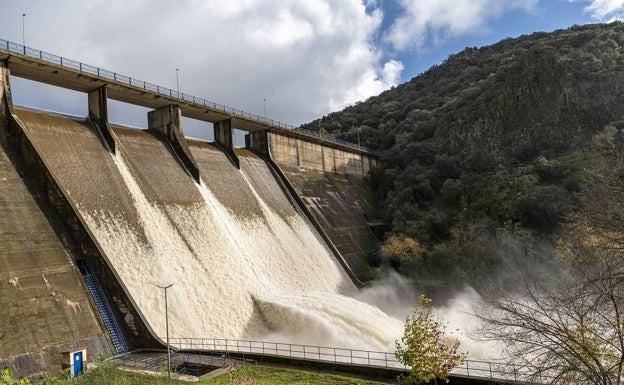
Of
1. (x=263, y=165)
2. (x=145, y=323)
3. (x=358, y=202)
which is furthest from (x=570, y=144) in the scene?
(x=145, y=323)

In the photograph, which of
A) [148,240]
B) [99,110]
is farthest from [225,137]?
[148,240]

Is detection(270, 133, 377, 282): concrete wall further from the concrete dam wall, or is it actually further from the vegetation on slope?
the vegetation on slope

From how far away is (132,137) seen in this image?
99.0 ft

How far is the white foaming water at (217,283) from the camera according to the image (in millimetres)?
21312

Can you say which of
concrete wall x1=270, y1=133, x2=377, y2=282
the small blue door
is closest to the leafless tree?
the small blue door

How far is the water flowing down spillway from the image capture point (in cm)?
2175

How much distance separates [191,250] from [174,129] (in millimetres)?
11544

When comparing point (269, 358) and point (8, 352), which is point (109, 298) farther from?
point (269, 358)

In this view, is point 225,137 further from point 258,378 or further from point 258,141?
point 258,378

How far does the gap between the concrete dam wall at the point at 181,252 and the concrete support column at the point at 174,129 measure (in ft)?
1.84

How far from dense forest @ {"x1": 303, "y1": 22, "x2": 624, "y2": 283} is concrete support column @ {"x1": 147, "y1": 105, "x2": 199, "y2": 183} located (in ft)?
61.7

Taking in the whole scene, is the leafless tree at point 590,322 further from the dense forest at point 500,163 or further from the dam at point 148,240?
the dense forest at point 500,163

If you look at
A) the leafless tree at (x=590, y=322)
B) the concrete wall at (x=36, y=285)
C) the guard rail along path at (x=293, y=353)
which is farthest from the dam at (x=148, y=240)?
the leafless tree at (x=590, y=322)

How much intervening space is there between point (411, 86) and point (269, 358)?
343ft
